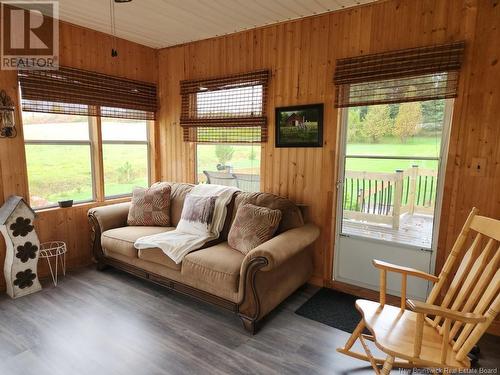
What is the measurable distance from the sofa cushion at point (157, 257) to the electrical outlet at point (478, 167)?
95.6 inches

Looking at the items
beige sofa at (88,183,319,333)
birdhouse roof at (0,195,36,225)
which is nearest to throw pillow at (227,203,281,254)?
beige sofa at (88,183,319,333)

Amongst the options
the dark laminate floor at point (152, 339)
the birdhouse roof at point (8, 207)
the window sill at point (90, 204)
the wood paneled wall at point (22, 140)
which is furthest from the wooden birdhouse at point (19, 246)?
the window sill at point (90, 204)

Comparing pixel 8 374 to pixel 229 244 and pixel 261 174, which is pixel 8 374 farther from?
pixel 261 174

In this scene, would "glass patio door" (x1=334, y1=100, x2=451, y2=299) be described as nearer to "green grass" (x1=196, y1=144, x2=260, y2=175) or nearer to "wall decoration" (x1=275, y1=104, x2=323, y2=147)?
"wall decoration" (x1=275, y1=104, x2=323, y2=147)

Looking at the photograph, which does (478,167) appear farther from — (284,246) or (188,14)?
(188,14)

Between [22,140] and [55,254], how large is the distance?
1.17 metres

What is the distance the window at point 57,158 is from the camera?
307 centimetres

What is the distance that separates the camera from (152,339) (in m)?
2.20

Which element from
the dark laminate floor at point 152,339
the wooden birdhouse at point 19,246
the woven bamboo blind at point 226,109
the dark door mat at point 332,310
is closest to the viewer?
the dark laminate floor at point 152,339

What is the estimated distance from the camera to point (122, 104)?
12.0 feet

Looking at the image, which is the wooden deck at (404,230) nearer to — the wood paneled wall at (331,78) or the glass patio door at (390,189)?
the glass patio door at (390,189)

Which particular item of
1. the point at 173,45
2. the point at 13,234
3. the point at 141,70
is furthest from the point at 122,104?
the point at 13,234

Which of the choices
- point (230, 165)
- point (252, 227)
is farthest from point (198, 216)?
point (230, 165)

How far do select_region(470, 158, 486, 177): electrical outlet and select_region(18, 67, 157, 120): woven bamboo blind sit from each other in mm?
3505
